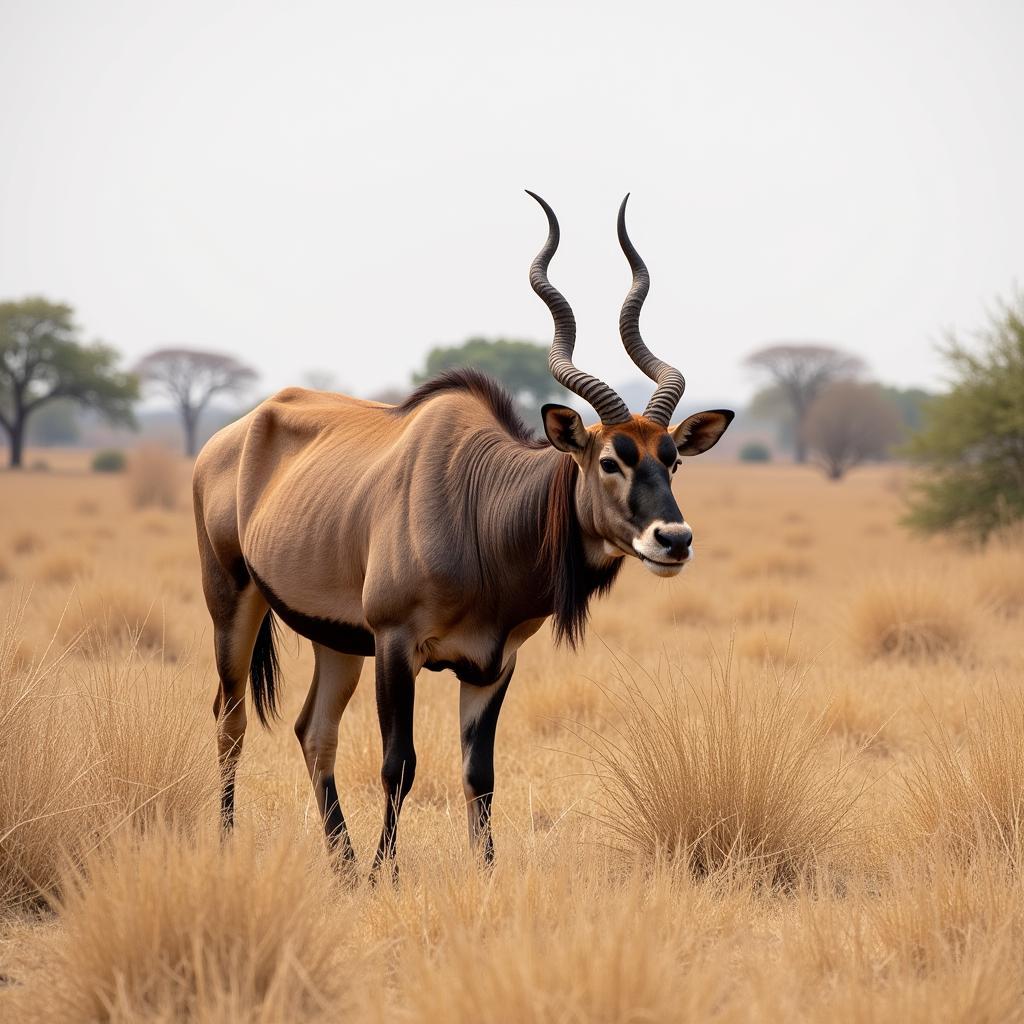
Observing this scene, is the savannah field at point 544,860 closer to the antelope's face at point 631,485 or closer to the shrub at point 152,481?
the antelope's face at point 631,485

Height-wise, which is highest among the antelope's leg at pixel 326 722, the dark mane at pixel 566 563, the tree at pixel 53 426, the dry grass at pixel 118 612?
the dark mane at pixel 566 563

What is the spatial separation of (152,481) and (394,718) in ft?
78.8

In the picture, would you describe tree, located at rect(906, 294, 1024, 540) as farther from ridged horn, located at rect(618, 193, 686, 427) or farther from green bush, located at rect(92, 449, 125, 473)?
green bush, located at rect(92, 449, 125, 473)

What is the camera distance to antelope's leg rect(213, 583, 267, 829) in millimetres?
5562

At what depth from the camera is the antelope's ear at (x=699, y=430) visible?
462 cm

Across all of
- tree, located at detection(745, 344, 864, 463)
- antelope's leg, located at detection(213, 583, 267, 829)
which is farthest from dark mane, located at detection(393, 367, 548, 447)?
tree, located at detection(745, 344, 864, 463)

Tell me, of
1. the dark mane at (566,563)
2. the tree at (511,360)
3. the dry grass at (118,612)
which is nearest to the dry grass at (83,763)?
the dark mane at (566,563)

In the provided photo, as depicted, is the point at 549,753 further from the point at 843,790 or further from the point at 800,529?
the point at 800,529

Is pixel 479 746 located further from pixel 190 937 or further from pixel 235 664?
pixel 190 937

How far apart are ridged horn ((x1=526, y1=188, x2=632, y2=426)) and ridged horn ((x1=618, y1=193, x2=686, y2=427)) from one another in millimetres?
143

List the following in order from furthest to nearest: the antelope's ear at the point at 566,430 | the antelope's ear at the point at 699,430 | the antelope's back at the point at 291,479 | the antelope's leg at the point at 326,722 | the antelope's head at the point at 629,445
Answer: the antelope's leg at the point at 326,722 → the antelope's back at the point at 291,479 → the antelope's ear at the point at 699,430 → the antelope's ear at the point at 566,430 → the antelope's head at the point at 629,445

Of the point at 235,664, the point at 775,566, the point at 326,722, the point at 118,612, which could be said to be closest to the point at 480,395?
the point at 326,722

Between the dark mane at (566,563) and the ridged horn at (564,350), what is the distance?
0.95ft

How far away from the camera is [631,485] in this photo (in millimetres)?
4227
